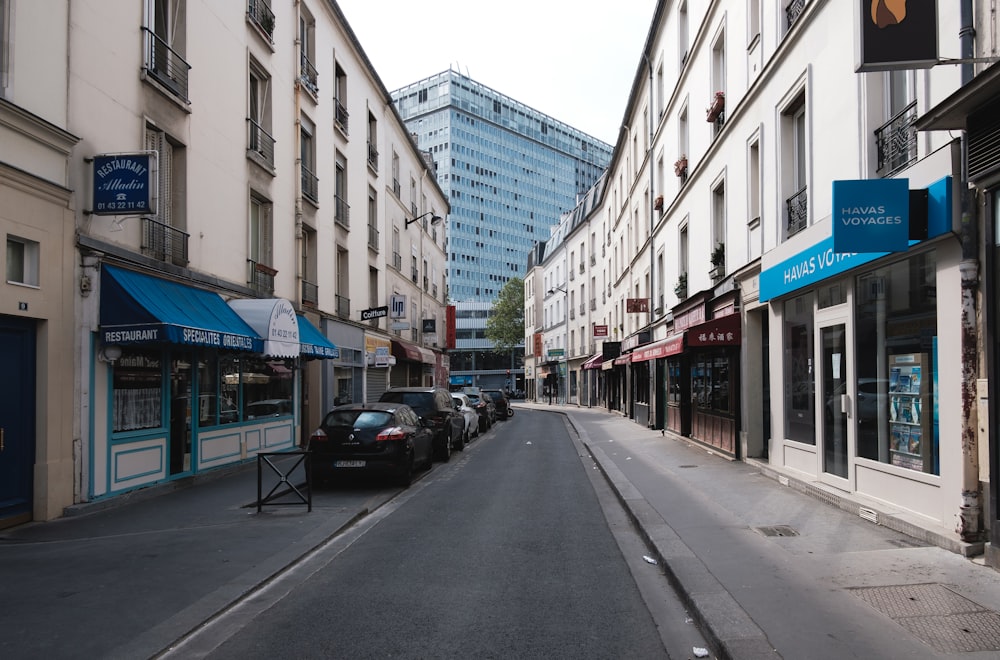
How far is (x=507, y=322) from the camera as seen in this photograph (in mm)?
78750

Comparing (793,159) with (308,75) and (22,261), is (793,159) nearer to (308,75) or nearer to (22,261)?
(22,261)

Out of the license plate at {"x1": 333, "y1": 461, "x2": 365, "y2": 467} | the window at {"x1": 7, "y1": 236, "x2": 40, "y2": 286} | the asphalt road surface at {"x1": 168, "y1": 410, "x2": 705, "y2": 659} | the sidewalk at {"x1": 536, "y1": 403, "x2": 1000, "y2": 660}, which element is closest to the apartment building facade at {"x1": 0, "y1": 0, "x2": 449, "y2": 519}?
the window at {"x1": 7, "y1": 236, "x2": 40, "y2": 286}

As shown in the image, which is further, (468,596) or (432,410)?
(432,410)

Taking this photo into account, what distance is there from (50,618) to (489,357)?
90257 millimetres

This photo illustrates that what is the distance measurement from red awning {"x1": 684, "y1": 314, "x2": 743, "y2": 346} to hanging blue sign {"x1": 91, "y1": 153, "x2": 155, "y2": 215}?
9.54 meters

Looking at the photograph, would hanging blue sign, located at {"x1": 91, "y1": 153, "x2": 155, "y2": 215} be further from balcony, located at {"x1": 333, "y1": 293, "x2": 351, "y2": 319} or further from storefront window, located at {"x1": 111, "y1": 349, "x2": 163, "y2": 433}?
balcony, located at {"x1": 333, "y1": 293, "x2": 351, "y2": 319}

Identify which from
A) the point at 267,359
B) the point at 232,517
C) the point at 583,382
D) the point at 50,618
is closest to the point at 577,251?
the point at 583,382

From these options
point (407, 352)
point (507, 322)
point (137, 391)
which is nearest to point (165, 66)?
point (137, 391)

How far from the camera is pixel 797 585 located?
212 inches

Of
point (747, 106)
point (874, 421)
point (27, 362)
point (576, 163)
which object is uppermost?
point (576, 163)

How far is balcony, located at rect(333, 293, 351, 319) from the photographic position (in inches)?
824

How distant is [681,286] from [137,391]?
1344cm

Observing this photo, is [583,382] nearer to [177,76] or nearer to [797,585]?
[177,76]

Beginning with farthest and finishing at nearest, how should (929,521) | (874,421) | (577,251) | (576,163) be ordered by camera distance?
1. (576,163)
2. (577,251)
3. (874,421)
4. (929,521)
